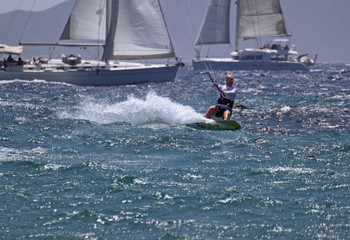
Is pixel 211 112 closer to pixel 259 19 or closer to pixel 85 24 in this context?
pixel 85 24

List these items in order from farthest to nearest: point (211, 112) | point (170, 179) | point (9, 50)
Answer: point (9, 50), point (211, 112), point (170, 179)

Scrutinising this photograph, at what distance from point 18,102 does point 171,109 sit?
11.5 metres

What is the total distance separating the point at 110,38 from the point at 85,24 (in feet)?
8.79

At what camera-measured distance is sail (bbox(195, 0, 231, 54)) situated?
84000 millimetres

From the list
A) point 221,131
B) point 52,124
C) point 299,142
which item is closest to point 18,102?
point 52,124

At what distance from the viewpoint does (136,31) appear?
147 feet

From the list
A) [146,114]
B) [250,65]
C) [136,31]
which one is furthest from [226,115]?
[250,65]

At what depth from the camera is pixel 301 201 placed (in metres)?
9.88

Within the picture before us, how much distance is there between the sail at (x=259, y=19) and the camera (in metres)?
82.3

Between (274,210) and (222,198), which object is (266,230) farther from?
(222,198)

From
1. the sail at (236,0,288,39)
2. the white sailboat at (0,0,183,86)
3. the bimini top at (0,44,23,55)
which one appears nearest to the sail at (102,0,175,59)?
the white sailboat at (0,0,183,86)

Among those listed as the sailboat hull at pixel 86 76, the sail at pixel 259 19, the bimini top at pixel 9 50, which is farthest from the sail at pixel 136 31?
the sail at pixel 259 19

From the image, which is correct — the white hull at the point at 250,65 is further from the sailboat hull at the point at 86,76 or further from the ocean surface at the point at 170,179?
the ocean surface at the point at 170,179

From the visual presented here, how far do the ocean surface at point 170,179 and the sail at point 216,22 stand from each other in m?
65.3
